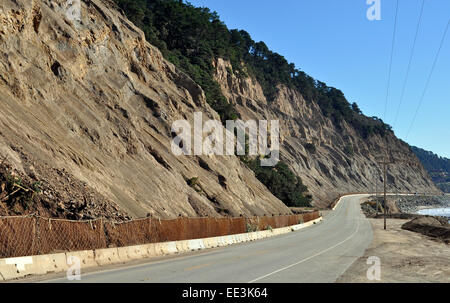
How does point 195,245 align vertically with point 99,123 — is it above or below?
below

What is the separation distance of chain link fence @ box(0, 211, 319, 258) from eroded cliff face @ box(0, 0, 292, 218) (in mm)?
3465

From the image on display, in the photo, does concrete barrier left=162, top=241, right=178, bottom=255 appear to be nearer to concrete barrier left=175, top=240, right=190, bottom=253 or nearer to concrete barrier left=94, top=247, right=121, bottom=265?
concrete barrier left=175, top=240, right=190, bottom=253

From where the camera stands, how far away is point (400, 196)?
526 feet

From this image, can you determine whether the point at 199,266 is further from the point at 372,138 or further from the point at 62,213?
the point at 372,138

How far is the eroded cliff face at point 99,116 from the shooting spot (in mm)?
27953

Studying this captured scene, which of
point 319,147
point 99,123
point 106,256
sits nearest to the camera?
point 106,256

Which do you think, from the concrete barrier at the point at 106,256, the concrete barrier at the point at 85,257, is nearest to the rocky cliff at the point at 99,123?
the concrete barrier at the point at 106,256

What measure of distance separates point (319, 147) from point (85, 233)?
12830 centimetres

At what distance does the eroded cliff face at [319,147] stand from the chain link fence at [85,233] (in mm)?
73594

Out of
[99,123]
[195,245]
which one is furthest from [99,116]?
[195,245]

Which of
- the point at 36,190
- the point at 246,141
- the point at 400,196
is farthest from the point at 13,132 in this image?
the point at 400,196

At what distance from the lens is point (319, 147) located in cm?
14188

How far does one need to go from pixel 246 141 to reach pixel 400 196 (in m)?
93.8

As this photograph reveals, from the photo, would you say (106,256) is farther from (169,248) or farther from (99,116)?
(99,116)
